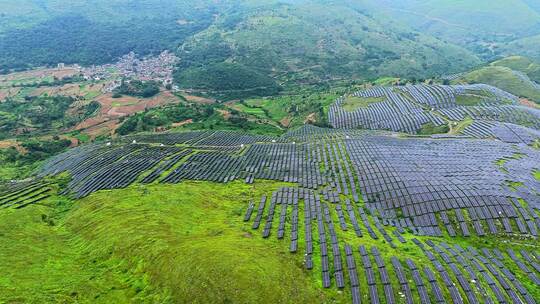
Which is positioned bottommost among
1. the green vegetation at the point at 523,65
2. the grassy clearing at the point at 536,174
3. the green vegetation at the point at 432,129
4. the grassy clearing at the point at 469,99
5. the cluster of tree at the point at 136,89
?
the cluster of tree at the point at 136,89

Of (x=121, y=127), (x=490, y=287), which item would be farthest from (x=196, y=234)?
(x=121, y=127)

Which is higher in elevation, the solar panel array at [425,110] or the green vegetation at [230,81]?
the solar panel array at [425,110]

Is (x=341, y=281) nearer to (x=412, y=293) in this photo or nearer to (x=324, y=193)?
(x=412, y=293)

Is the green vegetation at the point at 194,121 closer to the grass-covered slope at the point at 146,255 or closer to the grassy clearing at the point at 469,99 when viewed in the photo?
the grassy clearing at the point at 469,99

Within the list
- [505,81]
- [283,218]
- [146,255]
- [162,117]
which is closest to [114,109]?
[162,117]

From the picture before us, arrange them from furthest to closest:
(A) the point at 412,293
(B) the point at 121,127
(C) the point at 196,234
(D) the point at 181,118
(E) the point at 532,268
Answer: (D) the point at 181,118 → (B) the point at 121,127 → (C) the point at 196,234 → (E) the point at 532,268 → (A) the point at 412,293

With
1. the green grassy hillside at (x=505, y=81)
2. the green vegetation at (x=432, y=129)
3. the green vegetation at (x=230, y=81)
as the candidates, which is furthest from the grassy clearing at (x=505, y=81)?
the green vegetation at (x=230, y=81)
